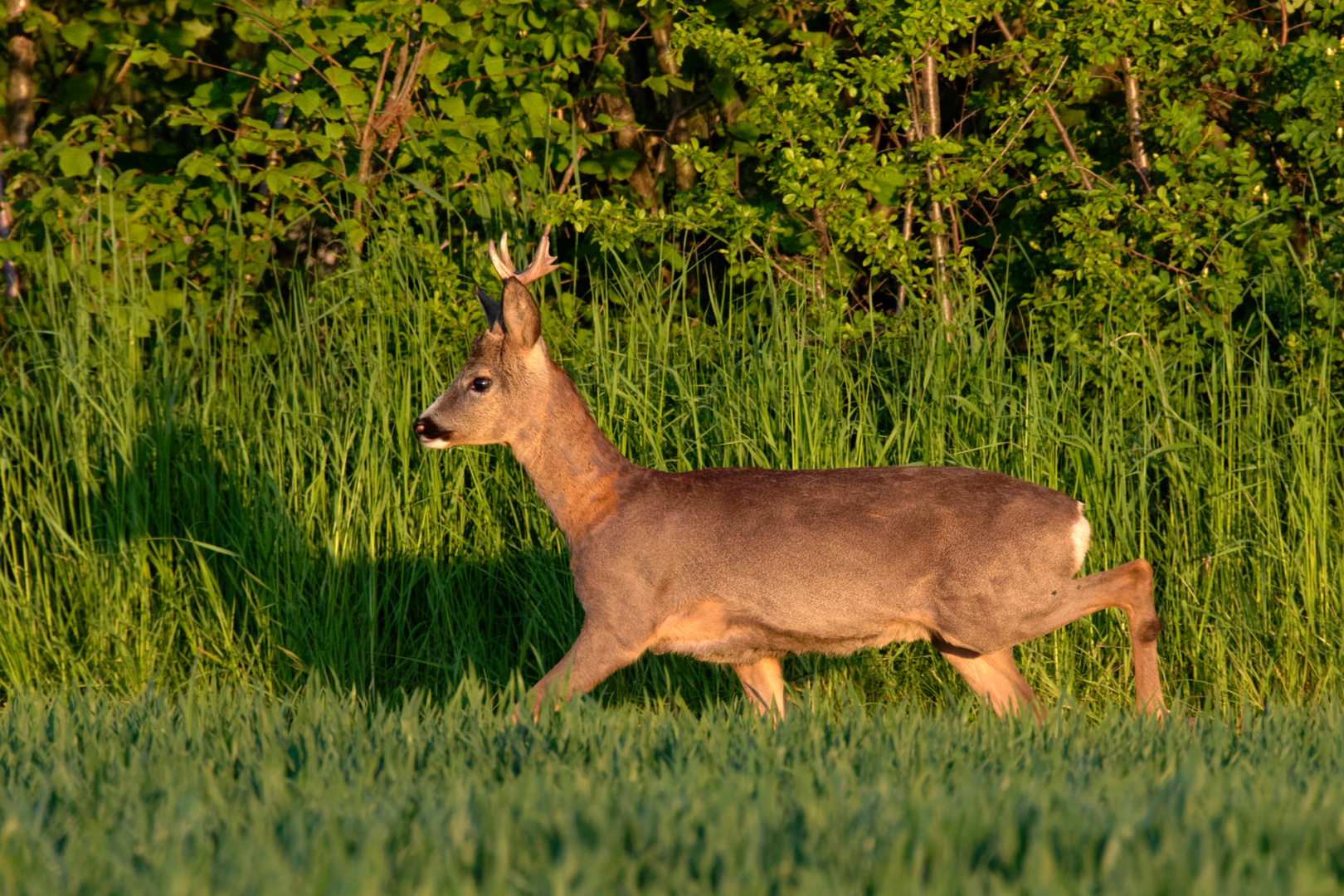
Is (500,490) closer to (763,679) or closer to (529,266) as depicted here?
(529,266)

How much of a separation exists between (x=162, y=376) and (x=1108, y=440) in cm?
467

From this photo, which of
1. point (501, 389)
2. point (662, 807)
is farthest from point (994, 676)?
point (662, 807)

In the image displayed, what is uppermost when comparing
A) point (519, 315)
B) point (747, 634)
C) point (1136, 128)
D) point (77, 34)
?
point (77, 34)

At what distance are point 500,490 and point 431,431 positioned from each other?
155 centimetres

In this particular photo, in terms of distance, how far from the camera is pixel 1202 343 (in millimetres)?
7719

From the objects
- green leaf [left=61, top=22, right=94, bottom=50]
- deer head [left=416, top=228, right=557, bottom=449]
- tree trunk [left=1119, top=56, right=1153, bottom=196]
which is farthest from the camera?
green leaf [left=61, top=22, right=94, bottom=50]

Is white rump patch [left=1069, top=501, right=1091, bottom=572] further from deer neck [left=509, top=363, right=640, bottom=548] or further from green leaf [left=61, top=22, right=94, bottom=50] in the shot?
green leaf [left=61, top=22, right=94, bottom=50]

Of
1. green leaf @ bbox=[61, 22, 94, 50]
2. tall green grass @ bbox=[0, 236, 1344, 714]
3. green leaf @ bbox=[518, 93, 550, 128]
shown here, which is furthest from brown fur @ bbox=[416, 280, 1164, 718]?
green leaf @ bbox=[61, 22, 94, 50]

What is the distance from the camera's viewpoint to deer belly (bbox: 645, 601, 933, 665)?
202 inches

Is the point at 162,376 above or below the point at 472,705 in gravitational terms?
above

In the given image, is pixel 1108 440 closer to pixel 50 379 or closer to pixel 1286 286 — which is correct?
pixel 1286 286

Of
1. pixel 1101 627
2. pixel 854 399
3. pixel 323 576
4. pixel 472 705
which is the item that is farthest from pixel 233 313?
pixel 1101 627

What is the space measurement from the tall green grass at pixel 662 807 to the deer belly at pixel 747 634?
3.04 ft

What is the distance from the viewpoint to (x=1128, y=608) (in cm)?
517
